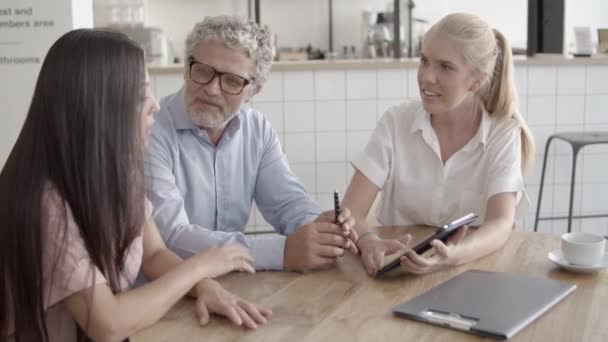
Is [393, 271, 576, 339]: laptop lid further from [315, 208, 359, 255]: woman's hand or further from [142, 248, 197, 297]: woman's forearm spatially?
[142, 248, 197, 297]: woman's forearm

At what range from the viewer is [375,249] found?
5.13ft

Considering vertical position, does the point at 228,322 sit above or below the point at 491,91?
below


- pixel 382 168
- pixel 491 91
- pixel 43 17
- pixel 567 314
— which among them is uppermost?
pixel 43 17

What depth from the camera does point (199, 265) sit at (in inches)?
53.5

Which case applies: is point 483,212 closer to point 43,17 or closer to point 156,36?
point 43,17

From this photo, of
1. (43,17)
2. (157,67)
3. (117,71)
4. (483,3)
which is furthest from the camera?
(483,3)

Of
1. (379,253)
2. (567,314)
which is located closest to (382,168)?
(379,253)

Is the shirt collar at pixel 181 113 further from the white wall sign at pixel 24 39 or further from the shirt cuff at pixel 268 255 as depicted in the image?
the white wall sign at pixel 24 39

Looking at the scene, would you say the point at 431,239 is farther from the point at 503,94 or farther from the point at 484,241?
the point at 503,94

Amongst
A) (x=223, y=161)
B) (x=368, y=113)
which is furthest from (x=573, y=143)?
(x=223, y=161)

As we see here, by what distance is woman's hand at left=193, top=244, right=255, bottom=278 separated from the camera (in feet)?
4.53

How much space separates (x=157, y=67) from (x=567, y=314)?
271 cm

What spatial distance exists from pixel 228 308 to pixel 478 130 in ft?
3.57

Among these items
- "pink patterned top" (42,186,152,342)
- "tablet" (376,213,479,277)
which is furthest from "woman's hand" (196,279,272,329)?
"tablet" (376,213,479,277)
